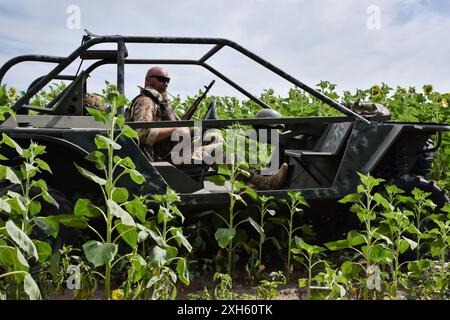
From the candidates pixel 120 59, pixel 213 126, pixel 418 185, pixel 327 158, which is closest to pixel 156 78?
pixel 120 59

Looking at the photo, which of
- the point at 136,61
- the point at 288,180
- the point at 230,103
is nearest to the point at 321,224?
the point at 288,180

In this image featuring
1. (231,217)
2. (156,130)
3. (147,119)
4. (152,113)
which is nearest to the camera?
(231,217)

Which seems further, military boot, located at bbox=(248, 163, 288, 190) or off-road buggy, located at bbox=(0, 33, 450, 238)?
military boot, located at bbox=(248, 163, 288, 190)

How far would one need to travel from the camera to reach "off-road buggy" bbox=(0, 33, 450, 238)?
14.5 feet

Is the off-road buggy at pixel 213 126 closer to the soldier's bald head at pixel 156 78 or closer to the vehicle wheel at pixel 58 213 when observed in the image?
the vehicle wheel at pixel 58 213

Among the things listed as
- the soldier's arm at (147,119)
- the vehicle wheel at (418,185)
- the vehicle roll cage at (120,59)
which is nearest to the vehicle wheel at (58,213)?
the vehicle roll cage at (120,59)

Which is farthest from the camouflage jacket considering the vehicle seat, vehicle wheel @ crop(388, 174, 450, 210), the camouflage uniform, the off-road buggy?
vehicle wheel @ crop(388, 174, 450, 210)

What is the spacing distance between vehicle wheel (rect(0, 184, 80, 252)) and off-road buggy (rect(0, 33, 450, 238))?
0.16 ft

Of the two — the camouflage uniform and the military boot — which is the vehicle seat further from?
the camouflage uniform

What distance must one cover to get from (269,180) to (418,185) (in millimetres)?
1061

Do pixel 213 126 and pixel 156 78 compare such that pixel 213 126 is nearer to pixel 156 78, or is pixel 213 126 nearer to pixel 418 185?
pixel 156 78

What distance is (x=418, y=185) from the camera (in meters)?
4.98

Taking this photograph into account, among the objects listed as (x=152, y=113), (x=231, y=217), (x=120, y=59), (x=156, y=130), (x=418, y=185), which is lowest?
(x=231, y=217)

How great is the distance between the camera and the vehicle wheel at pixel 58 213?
4.37m
